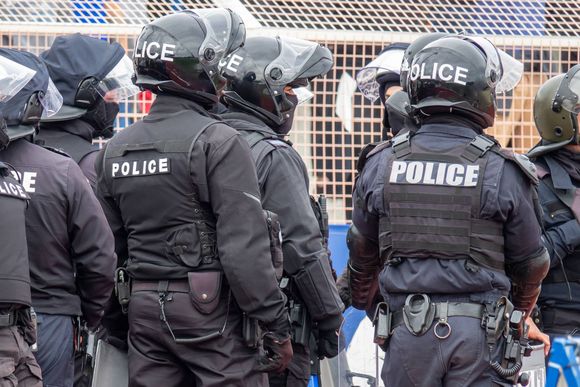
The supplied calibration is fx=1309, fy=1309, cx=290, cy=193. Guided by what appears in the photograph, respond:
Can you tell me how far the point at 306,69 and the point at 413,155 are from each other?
115cm

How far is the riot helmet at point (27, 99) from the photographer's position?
602cm

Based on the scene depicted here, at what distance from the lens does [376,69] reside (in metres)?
7.93

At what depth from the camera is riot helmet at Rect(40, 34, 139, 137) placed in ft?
23.8

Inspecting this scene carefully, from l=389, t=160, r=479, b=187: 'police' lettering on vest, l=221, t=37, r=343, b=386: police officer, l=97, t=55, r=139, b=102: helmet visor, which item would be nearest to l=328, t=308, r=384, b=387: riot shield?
l=221, t=37, r=343, b=386: police officer

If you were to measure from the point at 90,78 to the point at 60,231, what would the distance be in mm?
1499

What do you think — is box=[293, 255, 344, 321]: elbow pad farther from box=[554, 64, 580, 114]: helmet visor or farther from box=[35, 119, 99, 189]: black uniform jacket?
box=[554, 64, 580, 114]: helmet visor

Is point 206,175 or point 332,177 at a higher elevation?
point 206,175

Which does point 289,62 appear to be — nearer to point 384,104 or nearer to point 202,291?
point 384,104

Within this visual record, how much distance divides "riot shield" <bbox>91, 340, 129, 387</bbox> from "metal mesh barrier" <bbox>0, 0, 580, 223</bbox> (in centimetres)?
397

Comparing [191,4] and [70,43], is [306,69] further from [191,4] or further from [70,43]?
[191,4]

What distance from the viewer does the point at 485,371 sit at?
18.5 feet

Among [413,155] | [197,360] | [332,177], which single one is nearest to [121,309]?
[197,360]

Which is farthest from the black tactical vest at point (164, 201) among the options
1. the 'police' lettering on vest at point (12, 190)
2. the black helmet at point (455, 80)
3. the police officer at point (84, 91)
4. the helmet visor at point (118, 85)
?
the helmet visor at point (118, 85)

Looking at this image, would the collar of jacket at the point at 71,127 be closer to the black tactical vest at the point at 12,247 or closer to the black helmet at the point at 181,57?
the black helmet at the point at 181,57
